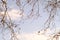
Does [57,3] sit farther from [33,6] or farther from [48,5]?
[33,6]

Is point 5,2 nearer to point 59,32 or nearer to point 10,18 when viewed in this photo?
point 10,18

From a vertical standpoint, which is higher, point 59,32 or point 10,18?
Answer: point 10,18

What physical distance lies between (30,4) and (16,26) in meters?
0.44

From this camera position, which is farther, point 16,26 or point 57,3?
point 57,3

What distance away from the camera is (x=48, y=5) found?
291 cm

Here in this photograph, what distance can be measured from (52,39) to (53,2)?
588mm

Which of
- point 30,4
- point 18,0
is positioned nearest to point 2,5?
point 18,0

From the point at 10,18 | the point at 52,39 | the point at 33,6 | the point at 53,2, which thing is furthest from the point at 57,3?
the point at 10,18

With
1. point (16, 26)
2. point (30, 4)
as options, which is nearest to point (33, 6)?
point (30, 4)

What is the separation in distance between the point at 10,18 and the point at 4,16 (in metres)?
0.09

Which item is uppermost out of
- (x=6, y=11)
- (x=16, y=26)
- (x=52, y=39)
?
(x=6, y=11)

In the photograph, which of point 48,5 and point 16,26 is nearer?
point 16,26

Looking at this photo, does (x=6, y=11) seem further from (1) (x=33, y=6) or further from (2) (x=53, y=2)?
(2) (x=53, y=2)

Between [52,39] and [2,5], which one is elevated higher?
[2,5]
